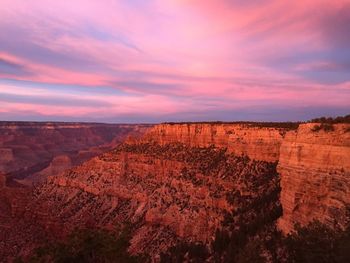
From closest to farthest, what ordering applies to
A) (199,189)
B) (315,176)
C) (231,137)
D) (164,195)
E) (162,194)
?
1. (315,176)
2. (199,189)
3. (231,137)
4. (164,195)
5. (162,194)

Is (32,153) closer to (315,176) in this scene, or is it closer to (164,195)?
(164,195)

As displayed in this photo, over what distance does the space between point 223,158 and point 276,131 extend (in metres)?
9.60

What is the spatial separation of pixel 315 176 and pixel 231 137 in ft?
89.9

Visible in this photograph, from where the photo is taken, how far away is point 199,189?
51.8m

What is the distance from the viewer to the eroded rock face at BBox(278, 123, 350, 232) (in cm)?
2634

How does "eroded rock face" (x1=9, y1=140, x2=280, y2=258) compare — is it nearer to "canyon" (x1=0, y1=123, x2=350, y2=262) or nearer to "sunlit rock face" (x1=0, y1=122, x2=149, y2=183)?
"canyon" (x1=0, y1=123, x2=350, y2=262)

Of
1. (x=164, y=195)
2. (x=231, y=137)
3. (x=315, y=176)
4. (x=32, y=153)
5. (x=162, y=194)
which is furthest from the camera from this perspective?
(x=32, y=153)

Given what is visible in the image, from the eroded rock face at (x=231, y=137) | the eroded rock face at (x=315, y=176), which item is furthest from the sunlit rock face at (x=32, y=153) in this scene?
the eroded rock face at (x=315, y=176)

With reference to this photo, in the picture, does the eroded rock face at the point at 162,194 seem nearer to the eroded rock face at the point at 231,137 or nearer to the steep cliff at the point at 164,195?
the steep cliff at the point at 164,195

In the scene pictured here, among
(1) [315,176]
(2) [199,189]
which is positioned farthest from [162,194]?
(1) [315,176]

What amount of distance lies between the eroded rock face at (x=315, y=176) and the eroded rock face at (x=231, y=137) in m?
14.2

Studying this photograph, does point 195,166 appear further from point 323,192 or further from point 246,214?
point 323,192

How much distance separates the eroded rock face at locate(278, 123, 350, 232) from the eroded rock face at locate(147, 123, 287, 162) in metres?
14.2

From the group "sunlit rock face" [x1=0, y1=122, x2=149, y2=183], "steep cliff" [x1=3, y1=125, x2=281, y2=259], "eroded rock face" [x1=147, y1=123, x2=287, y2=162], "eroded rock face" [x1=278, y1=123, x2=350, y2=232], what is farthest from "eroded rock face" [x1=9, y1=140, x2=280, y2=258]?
"sunlit rock face" [x1=0, y1=122, x2=149, y2=183]
